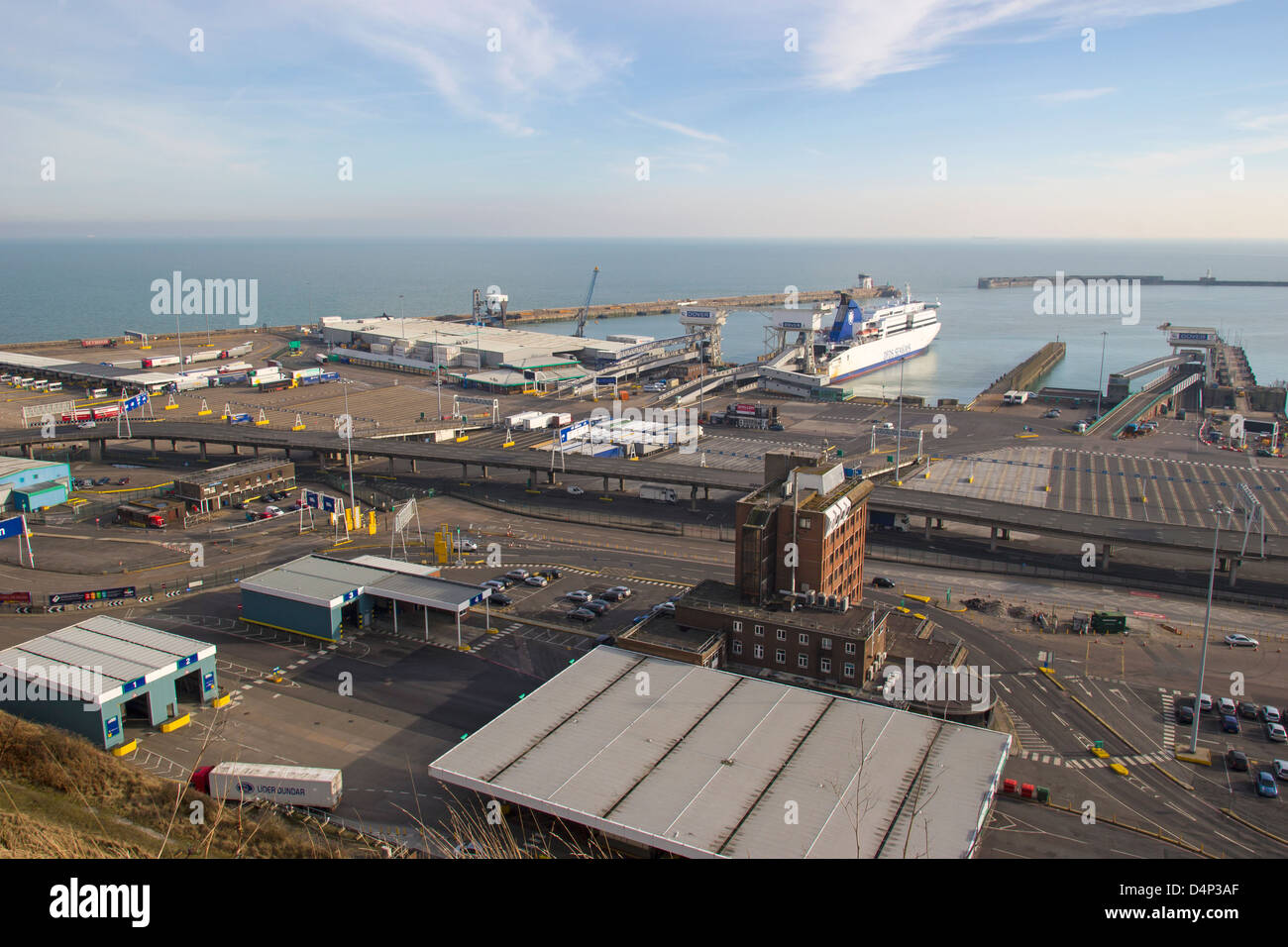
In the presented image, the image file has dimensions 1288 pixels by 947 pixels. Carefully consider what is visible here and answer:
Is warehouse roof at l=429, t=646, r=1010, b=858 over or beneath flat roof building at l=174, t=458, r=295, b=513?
beneath

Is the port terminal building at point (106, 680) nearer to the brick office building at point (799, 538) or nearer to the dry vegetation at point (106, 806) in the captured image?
the dry vegetation at point (106, 806)

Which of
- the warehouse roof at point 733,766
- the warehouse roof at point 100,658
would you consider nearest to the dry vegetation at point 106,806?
the warehouse roof at point 100,658

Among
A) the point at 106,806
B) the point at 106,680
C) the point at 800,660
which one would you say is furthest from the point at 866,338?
the point at 106,806

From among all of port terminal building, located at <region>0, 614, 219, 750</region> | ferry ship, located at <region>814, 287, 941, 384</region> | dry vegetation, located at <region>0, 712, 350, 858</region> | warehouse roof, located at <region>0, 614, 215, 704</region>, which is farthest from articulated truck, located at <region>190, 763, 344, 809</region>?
ferry ship, located at <region>814, 287, 941, 384</region>

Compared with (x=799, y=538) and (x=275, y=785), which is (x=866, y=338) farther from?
(x=275, y=785)

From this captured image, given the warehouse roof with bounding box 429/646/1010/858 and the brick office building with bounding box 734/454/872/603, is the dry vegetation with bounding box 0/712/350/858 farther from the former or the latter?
the brick office building with bounding box 734/454/872/603

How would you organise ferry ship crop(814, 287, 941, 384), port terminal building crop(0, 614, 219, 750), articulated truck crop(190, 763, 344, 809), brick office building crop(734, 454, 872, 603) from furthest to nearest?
ferry ship crop(814, 287, 941, 384)
brick office building crop(734, 454, 872, 603)
port terminal building crop(0, 614, 219, 750)
articulated truck crop(190, 763, 344, 809)
